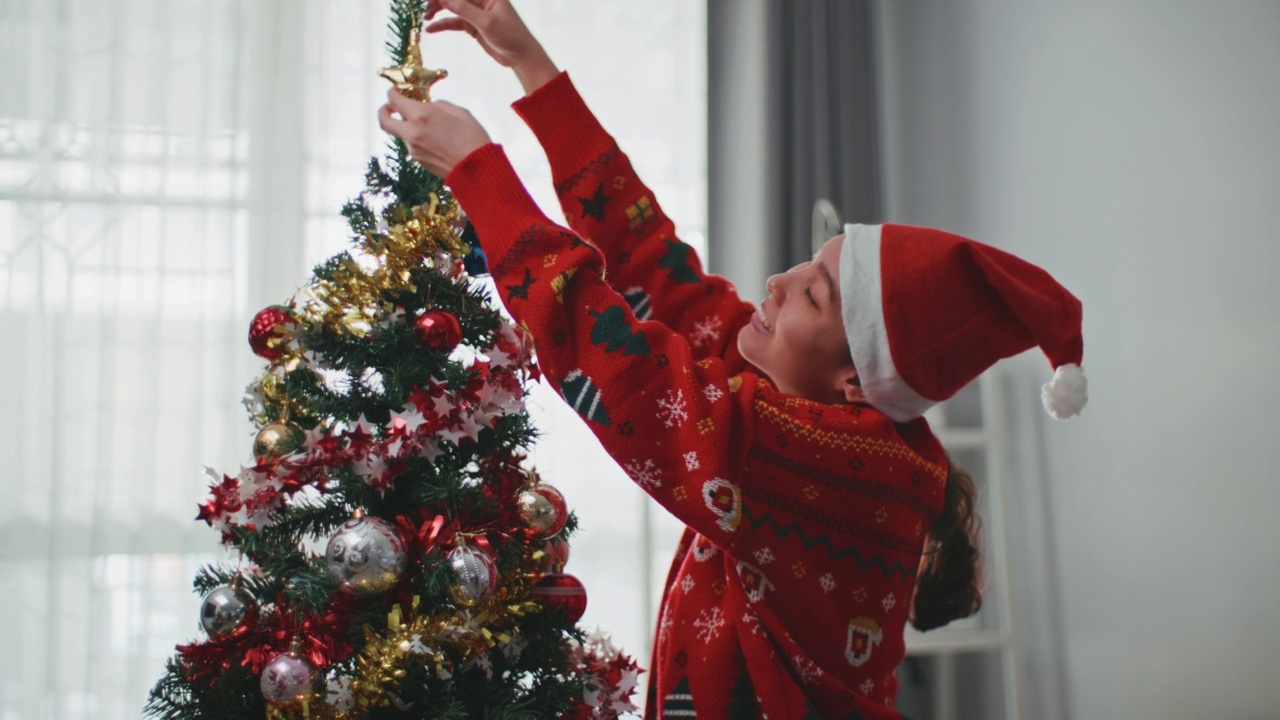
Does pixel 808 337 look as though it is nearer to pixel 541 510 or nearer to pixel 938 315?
pixel 938 315

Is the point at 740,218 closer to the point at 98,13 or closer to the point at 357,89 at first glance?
the point at 357,89

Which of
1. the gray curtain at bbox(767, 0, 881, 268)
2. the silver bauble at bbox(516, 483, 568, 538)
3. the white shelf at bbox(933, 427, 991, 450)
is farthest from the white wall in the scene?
the silver bauble at bbox(516, 483, 568, 538)

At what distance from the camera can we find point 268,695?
79 cm

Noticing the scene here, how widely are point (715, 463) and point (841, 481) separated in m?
0.16

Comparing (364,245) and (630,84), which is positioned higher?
(630,84)

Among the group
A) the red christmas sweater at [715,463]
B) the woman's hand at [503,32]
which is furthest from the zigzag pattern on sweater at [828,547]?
the woman's hand at [503,32]

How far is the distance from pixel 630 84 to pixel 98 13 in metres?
1.20

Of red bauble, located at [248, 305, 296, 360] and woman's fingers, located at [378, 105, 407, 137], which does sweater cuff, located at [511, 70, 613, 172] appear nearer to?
woman's fingers, located at [378, 105, 407, 137]

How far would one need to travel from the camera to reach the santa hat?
967mm

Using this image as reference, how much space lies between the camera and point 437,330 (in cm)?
87

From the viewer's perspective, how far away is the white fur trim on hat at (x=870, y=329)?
3.20 feet

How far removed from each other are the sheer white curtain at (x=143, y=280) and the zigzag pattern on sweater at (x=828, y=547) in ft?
4.46

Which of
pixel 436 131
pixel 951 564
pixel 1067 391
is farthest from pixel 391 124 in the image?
pixel 951 564

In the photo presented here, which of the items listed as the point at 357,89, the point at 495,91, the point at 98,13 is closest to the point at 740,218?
the point at 495,91
